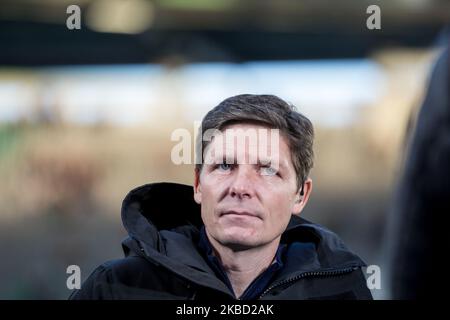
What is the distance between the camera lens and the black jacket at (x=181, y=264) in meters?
1.11

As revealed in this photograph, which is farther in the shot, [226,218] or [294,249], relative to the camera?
[294,249]

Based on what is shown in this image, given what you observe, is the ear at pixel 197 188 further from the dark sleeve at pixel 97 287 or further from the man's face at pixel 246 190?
the dark sleeve at pixel 97 287

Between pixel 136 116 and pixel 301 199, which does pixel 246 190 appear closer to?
pixel 301 199

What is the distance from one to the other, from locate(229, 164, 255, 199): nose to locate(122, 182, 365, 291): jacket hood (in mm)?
129

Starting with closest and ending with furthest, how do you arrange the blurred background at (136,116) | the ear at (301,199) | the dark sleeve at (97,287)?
the dark sleeve at (97,287)
the ear at (301,199)
the blurred background at (136,116)

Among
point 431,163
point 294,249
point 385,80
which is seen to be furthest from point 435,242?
point 385,80

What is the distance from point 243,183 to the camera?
3.74 feet

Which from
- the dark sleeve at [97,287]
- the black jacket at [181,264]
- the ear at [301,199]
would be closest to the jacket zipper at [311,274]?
the black jacket at [181,264]

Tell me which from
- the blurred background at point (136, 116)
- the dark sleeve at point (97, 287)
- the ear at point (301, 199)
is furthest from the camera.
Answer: the blurred background at point (136, 116)

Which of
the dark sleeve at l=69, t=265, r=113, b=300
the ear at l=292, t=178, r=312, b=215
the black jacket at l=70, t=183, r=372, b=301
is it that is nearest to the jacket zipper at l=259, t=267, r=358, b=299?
the black jacket at l=70, t=183, r=372, b=301

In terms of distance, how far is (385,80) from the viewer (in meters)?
3.55

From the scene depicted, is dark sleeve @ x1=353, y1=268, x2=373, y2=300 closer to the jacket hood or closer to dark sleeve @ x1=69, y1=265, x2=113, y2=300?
the jacket hood

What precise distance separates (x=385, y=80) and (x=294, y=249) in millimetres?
2481

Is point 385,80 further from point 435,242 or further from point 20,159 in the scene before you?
point 435,242
